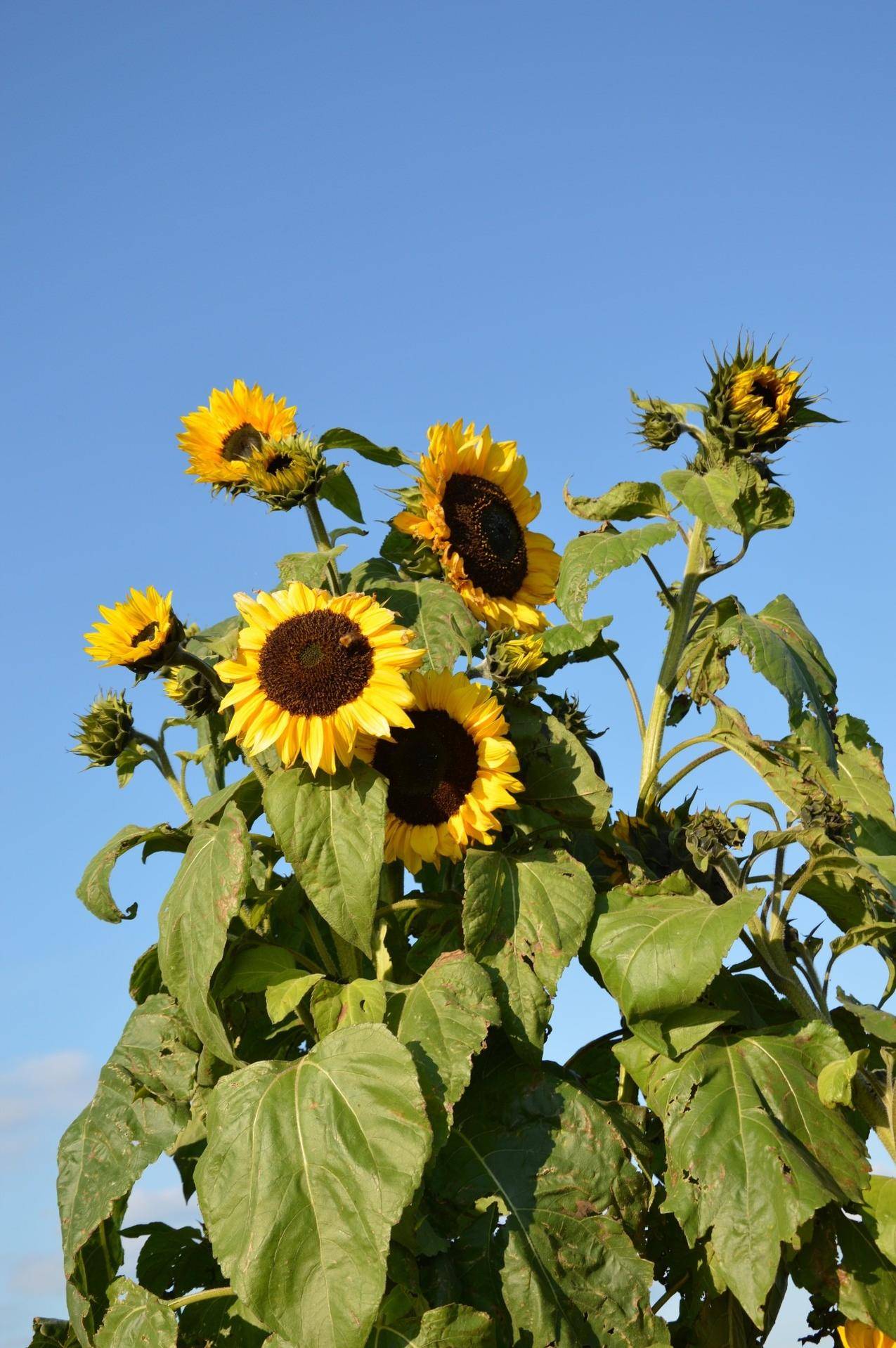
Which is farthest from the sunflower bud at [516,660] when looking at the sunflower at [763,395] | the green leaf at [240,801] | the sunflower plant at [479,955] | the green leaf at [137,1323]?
the green leaf at [137,1323]

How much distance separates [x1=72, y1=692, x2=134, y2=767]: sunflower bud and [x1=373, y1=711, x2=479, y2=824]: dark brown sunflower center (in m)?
0.62

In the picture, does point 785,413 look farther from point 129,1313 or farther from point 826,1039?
point 129,1313

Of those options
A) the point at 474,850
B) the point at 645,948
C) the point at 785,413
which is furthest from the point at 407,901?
the point at 785,413

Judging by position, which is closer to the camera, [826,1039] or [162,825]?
[826,1039]

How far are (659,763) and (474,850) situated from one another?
64 centimetres

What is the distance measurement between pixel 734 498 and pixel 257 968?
1434 millimetres

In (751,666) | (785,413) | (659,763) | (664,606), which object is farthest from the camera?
(664,606)

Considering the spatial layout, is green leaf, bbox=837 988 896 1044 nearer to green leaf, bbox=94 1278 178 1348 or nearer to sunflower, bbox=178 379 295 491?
green leaf, bbox=94 1278 178 1348

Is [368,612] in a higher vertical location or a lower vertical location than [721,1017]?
higher

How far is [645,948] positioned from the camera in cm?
272

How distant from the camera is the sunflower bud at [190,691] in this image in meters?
Result: 3.02

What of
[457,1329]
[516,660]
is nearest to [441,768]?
[516,660]

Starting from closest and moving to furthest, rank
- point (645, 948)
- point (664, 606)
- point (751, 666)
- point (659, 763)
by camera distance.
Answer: point (645, 948) < point (751, 666) < point (659, 763) < point (664, 606)

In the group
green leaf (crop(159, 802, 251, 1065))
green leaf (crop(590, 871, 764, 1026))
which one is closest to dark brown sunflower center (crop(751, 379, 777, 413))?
green leaf (crop(590, 871, 764, 1026))
